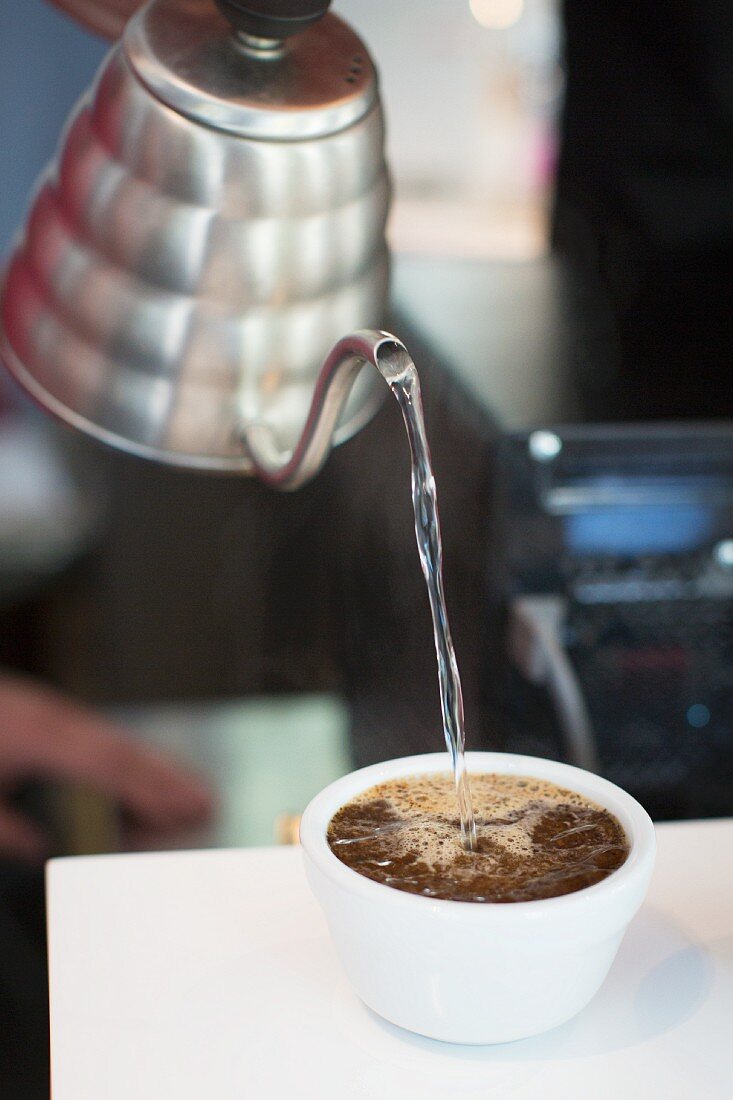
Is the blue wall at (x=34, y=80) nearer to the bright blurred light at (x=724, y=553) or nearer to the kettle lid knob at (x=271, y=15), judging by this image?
the kettle lid knob at (x=271, y=15)

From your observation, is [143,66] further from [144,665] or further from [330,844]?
[144,665]

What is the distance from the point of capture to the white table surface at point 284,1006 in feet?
1.54

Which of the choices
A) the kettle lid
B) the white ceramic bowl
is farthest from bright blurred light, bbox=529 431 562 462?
the white ceramic bowl

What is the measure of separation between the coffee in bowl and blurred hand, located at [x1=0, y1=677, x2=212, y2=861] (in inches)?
31.3

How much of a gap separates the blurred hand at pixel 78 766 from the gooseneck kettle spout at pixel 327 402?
0.51 metres

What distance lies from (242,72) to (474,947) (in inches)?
21.0

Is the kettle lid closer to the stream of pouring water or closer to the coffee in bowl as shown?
the stream of pouring water

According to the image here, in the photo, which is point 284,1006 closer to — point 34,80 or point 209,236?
point 209,236

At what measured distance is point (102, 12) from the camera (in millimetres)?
971

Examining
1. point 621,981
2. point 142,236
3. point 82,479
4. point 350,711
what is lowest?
point 350,711

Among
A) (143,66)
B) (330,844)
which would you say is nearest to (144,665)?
(143,66)

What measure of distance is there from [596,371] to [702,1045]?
816 millimetres

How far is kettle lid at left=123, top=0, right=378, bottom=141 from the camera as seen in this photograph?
2.46ft

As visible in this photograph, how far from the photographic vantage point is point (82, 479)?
1194 millimetres
